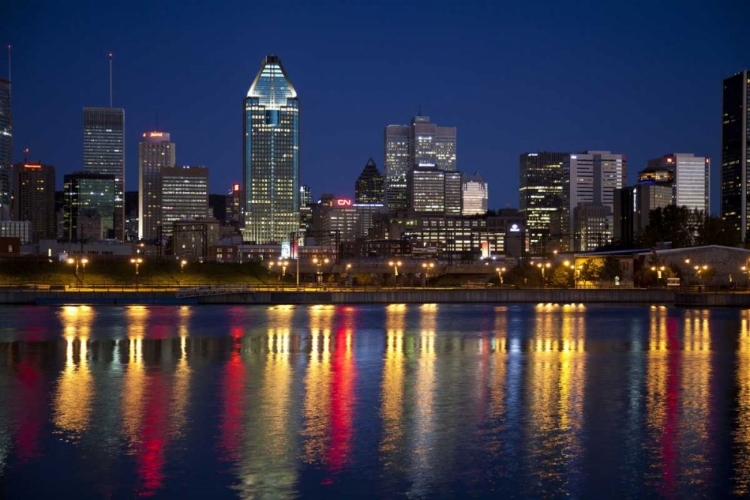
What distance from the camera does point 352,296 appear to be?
10144 centimetres

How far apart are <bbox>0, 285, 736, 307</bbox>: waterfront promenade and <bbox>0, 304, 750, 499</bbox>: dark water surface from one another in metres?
40.0

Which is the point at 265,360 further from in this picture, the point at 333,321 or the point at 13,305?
the point at 13,305

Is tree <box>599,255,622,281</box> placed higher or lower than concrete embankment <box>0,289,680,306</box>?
higher

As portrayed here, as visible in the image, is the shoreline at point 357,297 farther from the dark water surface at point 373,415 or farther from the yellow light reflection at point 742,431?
the yellow light reflection at point 742,431

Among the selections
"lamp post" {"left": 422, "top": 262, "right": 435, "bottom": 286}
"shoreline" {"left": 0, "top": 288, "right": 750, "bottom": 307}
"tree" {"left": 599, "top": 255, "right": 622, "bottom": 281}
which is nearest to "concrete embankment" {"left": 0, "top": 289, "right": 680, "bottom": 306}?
"shoreline" {"left": 0, "top": 288, "right": 750, "bottom": 307}

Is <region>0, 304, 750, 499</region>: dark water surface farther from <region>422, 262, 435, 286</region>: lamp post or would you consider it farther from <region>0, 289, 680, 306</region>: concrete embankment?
<region>422, 262, 435, 286</region>: lamp post

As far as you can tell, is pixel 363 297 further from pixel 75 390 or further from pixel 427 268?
pixel 75 390

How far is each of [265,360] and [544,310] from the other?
48.9m

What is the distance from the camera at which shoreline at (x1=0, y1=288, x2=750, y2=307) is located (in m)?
96.6

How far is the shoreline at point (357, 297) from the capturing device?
317ft

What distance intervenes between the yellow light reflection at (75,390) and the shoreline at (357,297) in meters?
37.9

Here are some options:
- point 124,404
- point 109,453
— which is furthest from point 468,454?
point 124,404

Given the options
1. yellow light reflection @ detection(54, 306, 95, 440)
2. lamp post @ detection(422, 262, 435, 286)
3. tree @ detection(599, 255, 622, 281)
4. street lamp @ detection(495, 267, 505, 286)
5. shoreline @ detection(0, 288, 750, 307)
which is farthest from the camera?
lamp post @ detection(422, 262, 435, 286)

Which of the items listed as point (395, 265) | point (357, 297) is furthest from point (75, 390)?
point (395, 265)
